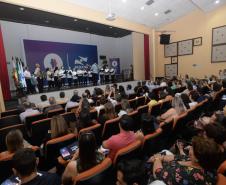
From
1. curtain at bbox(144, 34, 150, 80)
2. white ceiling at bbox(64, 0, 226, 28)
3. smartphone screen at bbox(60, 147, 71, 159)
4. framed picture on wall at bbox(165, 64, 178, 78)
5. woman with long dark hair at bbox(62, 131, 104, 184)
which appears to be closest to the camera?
woman with long dark hair at bbox(62, 131, 104, 184)

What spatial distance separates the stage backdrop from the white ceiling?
14.4 feet

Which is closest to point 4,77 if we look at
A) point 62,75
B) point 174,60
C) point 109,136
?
point 62,75

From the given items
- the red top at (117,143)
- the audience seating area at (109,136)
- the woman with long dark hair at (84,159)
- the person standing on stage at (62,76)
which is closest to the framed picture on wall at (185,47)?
the audience seating area at (109,136)

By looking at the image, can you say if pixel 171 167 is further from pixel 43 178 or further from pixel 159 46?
pixel 159 46

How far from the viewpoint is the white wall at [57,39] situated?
9.27 metres

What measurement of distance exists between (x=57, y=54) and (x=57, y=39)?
966 millimetres

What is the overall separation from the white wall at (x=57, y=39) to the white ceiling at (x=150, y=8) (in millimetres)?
4084

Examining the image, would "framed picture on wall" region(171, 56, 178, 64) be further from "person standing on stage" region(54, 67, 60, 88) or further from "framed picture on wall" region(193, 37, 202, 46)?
"person standing on stage" region(54, 67, 60, 88)

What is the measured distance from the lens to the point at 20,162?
1.18 meters

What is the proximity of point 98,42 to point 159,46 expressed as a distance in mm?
4621

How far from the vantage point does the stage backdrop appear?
32.3 ft

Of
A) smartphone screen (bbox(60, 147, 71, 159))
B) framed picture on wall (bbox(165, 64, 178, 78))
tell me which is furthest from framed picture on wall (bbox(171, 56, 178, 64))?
smartphone screen (bbox(60, 147, 71, 159))

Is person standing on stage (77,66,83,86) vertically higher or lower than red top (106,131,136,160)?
higher

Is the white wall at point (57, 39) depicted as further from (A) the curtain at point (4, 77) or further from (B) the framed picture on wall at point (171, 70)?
(B) the framed picture on wall at point (171, 70)
